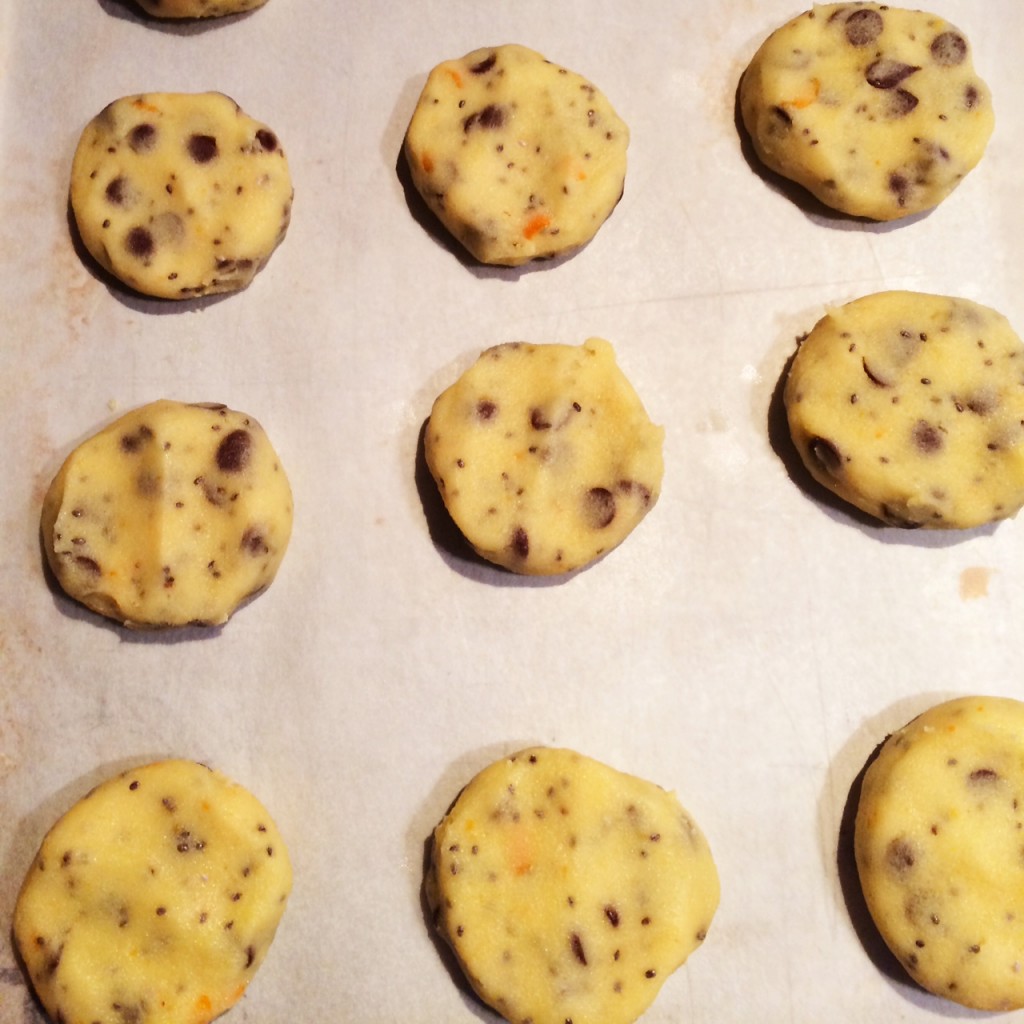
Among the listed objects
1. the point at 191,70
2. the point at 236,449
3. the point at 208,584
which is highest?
the point at 191,70

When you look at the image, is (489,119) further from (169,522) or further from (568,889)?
(568,889)

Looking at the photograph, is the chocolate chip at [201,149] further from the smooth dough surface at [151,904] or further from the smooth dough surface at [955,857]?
the smooth dough surface at [955,857]

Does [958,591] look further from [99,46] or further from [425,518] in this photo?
[99,46]

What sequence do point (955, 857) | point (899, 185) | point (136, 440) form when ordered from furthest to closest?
→ point (899, 185), point (136, 440), point (955, 857)

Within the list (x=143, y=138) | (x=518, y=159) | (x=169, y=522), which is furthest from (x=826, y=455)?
(x=143, y=138)

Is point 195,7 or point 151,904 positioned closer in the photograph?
point 151,904

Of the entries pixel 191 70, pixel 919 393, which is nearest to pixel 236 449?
pixel 191 70
